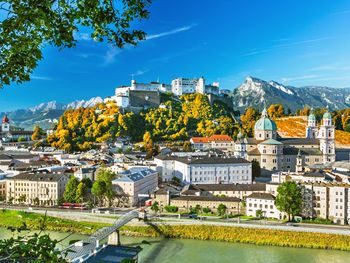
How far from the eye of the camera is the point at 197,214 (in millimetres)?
20141

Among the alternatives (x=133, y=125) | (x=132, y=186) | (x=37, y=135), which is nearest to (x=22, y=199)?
(x=132, y=186)

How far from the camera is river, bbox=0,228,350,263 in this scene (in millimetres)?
14531

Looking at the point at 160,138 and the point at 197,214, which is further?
the point at 160,138

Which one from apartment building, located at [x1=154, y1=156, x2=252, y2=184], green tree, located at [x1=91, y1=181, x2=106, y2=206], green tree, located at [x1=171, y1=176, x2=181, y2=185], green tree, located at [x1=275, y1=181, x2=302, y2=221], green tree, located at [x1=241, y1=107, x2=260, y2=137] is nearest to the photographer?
green tree, located at [x1=275, y1=181, x2=302, y2=221]

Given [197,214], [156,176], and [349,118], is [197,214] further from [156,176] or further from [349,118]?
[349,118]

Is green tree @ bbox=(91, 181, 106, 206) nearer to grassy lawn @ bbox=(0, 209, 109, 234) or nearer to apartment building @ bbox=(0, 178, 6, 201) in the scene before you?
grassy lawn @ bbox=(0, 209, 109, 234)

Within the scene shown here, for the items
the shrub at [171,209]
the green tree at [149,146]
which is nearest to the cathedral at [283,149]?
the green tree at [149,146]

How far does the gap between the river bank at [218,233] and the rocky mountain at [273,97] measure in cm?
8716

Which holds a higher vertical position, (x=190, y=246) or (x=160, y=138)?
(x=160, y=138)

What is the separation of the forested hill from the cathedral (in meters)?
9.51

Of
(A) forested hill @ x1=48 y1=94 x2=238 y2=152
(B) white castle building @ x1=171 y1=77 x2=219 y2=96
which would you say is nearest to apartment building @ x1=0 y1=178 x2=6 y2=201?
(A) forested hill @ x1=48 y1=94 x2=238 y2=152

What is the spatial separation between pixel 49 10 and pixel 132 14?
63 centimetres

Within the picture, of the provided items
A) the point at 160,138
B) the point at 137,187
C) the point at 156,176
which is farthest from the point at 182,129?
the point at 137,187

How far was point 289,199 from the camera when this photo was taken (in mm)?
18266
